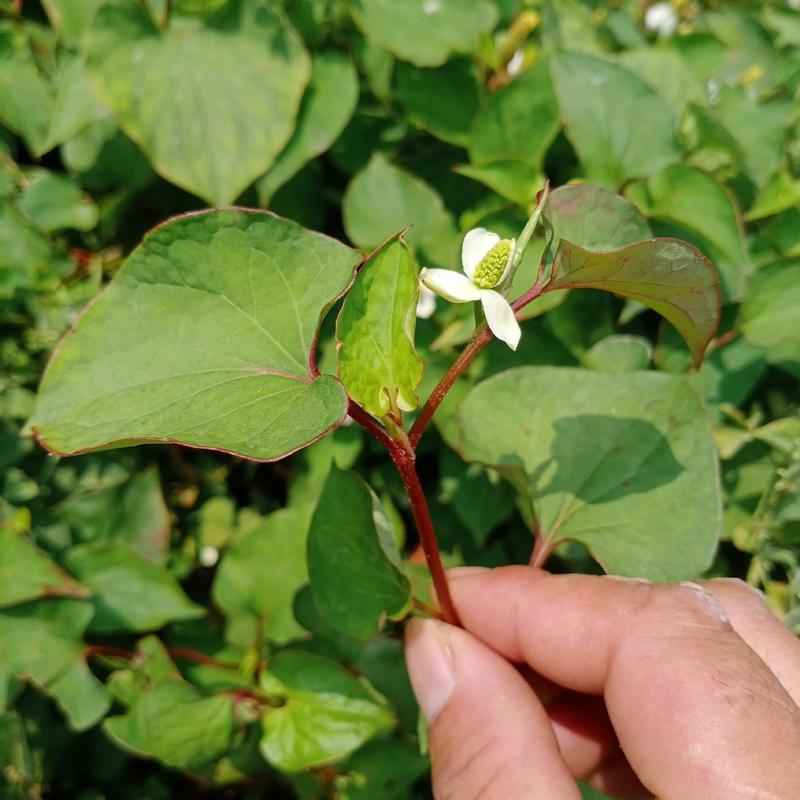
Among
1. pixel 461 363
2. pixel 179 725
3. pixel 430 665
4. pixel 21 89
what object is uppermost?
pixel 461 363

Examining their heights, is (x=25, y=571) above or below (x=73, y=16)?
below

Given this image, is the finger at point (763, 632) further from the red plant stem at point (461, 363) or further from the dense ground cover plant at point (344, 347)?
the red plant stem at point (461, 363)

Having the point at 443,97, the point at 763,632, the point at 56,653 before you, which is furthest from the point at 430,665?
the point at 443,97

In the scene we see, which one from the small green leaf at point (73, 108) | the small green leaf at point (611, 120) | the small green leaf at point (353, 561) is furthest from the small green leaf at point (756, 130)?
the small green leaf at point (73, 108)

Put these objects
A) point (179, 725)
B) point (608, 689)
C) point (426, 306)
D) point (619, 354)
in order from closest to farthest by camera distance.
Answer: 1. point (608, 689)
2. point (179, 725)
3. point (619, 354)
4. point (426, 306)

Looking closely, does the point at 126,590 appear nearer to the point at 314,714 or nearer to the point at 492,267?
the point at 314,714

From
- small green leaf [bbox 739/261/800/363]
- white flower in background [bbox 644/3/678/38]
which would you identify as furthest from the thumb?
white flower in background [bbox 644/3/678/38]
